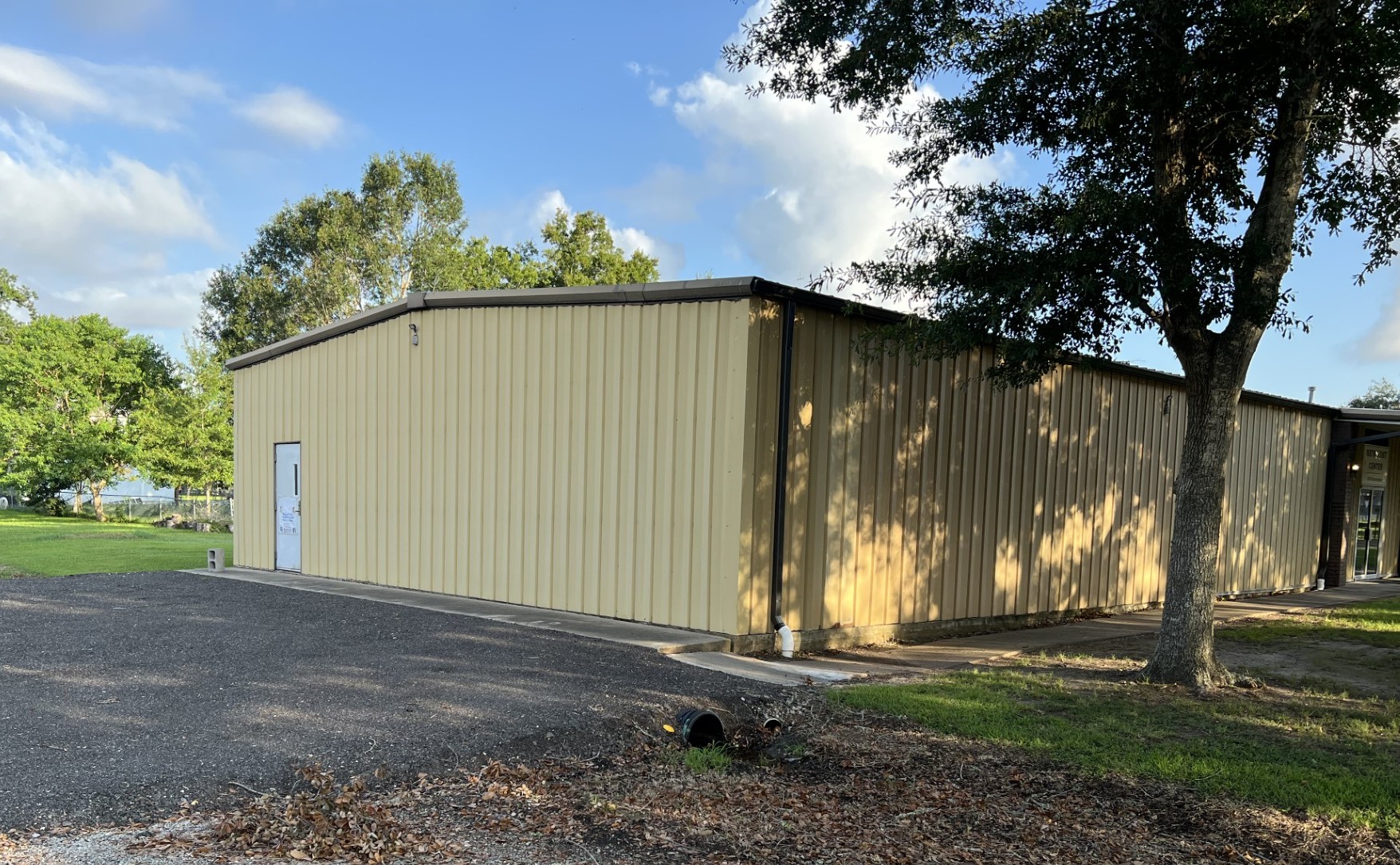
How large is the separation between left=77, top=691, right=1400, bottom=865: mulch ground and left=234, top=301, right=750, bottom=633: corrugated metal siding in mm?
3562

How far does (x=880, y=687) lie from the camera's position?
23.9ft

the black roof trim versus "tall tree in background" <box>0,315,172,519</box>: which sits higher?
the black roof trim

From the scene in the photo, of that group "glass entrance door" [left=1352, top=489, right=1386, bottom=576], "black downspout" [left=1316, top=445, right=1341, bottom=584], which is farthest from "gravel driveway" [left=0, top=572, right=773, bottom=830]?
"glass entrance door" [left=1352, top=489, right=1386, bottom=576]

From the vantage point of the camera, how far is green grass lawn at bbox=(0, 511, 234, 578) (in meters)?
15.8

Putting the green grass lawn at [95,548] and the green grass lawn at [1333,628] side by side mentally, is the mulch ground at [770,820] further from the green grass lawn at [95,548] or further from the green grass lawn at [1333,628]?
the green grass lawn at [95,548]

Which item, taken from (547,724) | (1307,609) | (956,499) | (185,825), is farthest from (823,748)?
(1307,609)

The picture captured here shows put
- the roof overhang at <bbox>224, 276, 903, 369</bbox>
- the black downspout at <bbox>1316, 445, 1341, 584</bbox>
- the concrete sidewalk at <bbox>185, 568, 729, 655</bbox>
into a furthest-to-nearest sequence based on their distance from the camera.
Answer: the black downspout at <bbox>1316, 445, 1341, 584</bbox> < the roof overhang at <bbox>224, 276, 903, 369</bbox> < the concrete sidewalk at <bbox>185, 568, 729, 655</bbox>

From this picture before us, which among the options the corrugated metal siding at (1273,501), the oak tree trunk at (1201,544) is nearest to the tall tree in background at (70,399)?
the corrugated metal siding at (1273,501)

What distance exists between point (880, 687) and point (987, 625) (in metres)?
4.42

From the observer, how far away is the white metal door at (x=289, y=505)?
537 inches

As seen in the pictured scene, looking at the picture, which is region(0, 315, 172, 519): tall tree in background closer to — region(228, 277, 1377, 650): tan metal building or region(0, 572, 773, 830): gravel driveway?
region(228, 277, 1377, 650): tan metal building

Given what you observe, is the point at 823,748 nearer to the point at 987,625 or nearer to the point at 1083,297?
the point at 1083,297

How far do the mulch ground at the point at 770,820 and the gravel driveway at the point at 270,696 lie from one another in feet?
1.43

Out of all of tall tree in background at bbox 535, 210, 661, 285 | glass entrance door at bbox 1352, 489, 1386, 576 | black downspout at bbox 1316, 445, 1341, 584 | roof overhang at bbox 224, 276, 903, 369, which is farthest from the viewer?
tall tree in background at bbox 535, 210, 661, 285
